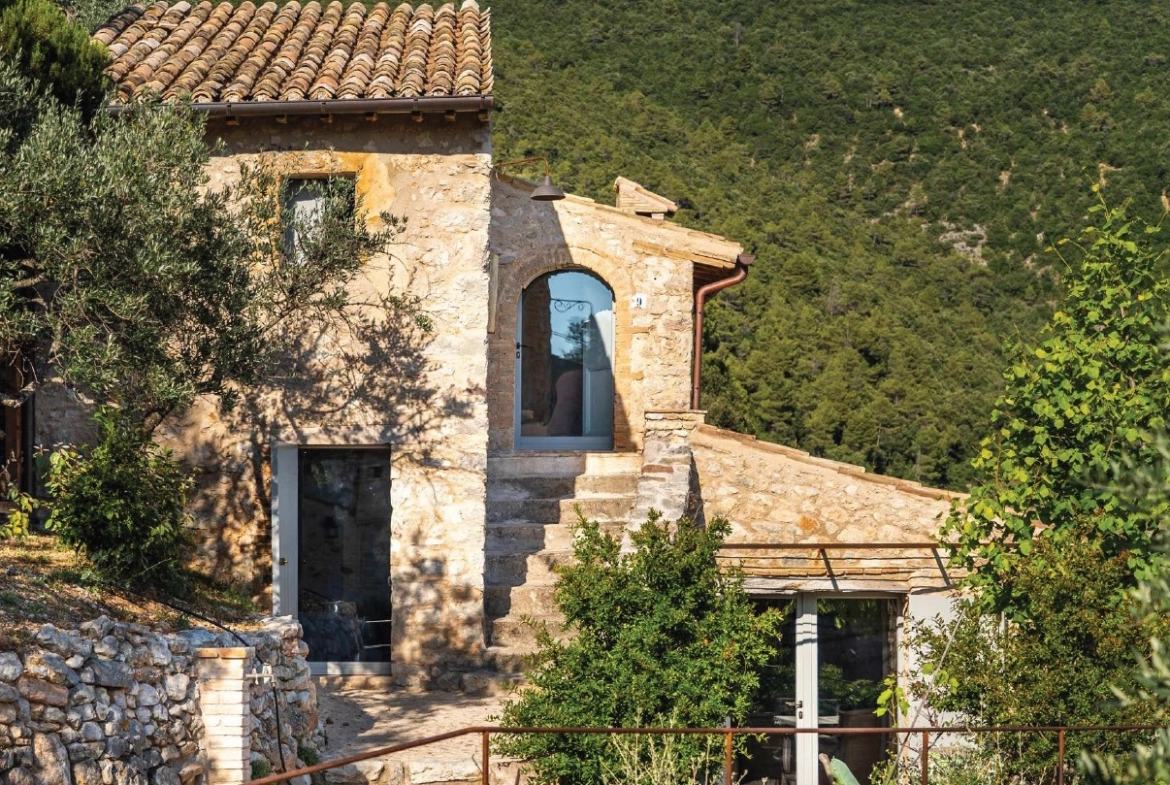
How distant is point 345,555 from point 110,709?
4.99 meters

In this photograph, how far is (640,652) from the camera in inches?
379

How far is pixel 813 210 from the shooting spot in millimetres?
32344

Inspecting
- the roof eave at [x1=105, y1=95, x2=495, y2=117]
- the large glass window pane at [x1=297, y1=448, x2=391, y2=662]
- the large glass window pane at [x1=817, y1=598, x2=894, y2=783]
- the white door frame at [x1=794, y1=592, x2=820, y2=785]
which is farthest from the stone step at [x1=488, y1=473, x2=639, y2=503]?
the roof eave at [x1=105, y1=95, x2=495, y2=117]

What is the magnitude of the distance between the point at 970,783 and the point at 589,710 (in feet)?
8.40

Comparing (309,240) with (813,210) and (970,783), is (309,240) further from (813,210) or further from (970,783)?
(813,210)

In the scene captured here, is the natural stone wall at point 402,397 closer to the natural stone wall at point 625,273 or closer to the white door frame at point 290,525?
the white door frame at point 290,525

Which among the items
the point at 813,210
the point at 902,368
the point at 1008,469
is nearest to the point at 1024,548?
the point at 1008,469

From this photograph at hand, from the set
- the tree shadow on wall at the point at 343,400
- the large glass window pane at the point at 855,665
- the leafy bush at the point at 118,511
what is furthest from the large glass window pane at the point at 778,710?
the leafy bush at the point at 118,511

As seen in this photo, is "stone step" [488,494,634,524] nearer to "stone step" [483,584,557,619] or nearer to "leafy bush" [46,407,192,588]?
"stone step" [483,584,557,619]

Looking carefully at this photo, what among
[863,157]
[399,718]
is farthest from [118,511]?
[863,157]

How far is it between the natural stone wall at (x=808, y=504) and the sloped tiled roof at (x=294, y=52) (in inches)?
175

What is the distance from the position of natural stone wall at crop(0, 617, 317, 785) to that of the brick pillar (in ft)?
0.16

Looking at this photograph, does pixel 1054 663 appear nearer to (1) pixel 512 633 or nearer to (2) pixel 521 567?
(1) pixel 512 633

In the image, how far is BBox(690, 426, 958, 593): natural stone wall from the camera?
521 inches
